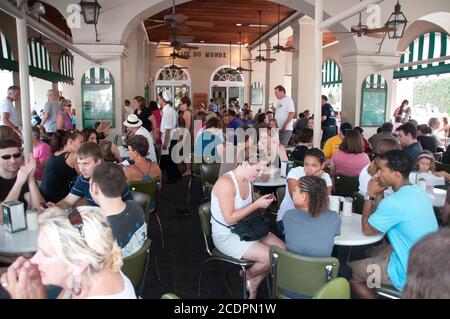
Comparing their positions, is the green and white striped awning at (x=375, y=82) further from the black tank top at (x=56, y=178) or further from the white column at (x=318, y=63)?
the black tank top at (x=56, y=178)

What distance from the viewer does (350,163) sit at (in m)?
4.63

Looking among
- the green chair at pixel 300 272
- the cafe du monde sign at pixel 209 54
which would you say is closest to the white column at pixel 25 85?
the green chair at pixel 300 272

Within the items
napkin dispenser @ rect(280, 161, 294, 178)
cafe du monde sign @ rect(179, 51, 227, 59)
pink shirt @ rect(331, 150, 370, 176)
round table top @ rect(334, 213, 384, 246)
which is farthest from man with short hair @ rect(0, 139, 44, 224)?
cafe du monde sign @ rect(179, 51, 227, 59)

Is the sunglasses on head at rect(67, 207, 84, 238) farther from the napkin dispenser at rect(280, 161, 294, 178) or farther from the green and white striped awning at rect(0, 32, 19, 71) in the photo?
the green and white striped awning at rect(0, 32, 19, 71)

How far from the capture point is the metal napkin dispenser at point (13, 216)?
257cm

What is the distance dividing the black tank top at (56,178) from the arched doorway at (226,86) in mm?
16664

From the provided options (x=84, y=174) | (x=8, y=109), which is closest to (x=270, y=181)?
(x=84, y=174)

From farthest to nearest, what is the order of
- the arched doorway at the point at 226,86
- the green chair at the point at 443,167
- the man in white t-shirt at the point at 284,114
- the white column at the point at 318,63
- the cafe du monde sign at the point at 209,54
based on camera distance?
the arched doorway at the point at 226,86, the cafe du monde sign at the point at 209,54, the man in white t-shirt at the point at 284,114, the white column at the point at 318,63, the green chair at the point at 443,167

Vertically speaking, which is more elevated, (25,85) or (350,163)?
(25,85)

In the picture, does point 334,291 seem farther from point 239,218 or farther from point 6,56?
point 6,56

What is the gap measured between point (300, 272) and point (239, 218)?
0.81 meters

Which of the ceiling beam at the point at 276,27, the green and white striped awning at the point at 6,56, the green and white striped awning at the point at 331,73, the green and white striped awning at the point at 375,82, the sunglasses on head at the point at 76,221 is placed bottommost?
the sunglasses on head at the point at 76,221
